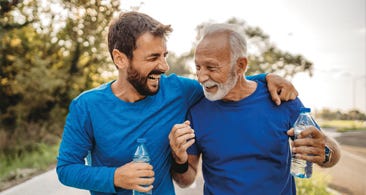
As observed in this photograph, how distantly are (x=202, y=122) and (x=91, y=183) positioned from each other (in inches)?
34.2

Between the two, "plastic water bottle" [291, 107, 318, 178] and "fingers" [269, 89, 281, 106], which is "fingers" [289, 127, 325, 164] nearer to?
"plastic water bottle" [291, 107, 318, 178]

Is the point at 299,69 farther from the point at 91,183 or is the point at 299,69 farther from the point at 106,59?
the point at 91,183

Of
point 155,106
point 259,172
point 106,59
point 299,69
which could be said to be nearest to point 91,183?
point 155,106

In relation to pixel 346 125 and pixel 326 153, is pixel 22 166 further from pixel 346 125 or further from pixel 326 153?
pixel 346 125

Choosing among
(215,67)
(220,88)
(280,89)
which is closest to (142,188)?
(220,88)

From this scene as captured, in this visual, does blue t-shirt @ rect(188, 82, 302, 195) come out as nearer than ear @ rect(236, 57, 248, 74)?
Yes

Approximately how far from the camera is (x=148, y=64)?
8.63 feet

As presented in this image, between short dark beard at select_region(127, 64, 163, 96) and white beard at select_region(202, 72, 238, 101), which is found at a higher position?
short dark beard at select_region(127, 64, 163, 96)

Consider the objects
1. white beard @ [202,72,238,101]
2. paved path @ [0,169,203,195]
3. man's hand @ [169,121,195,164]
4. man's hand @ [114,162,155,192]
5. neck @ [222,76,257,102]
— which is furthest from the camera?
paved path @ [0,169,203,195]

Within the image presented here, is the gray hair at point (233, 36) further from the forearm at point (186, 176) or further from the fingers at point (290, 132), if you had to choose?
the forearm at point (186, 176)

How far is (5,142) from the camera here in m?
11.5

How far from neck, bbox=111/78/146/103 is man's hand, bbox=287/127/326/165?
1.08 m

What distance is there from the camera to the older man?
261 centimetres

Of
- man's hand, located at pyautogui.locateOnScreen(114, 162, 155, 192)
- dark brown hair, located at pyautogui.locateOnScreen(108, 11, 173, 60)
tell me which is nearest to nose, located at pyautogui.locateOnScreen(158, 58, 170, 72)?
dark brown hair, located at pyautogui.locateOnScreen(108, 11, 173, 60)
